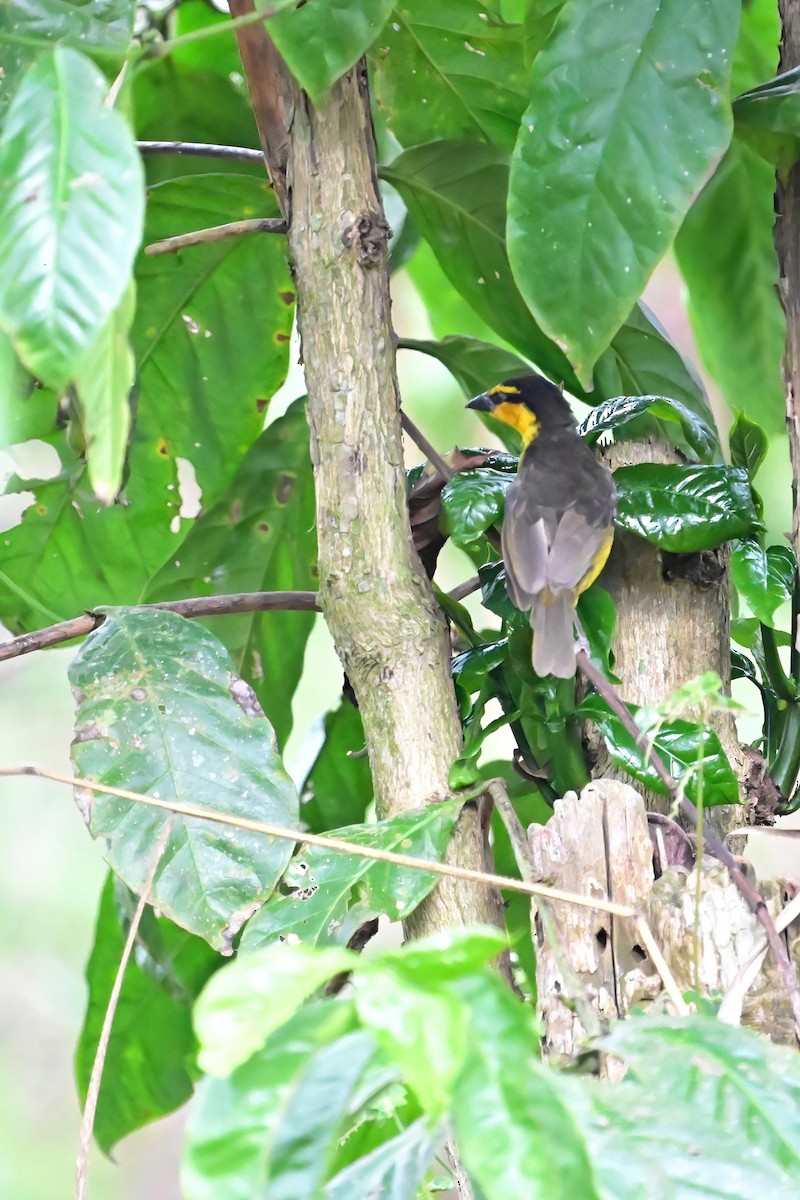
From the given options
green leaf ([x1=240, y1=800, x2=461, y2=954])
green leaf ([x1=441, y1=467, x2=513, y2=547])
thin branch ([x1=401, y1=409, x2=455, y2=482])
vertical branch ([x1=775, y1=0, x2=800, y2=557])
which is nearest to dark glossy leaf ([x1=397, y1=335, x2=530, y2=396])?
thin branch ([x1=401, y1=409, x2=455, y2=482])

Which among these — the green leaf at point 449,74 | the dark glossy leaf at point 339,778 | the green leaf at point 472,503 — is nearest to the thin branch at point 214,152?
the green leaf at point 449,74

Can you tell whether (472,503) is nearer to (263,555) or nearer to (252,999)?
(263,555)

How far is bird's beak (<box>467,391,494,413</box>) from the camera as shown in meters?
1.88

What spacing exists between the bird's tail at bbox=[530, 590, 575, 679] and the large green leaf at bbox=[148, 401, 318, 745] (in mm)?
526

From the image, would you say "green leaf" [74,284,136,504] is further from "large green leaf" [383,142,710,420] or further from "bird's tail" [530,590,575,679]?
"large green leaf" [383,142,710,420]

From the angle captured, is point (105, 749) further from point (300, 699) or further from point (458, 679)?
point (300, 699)

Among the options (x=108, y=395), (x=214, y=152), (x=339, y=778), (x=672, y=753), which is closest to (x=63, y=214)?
(x=108, y=395)

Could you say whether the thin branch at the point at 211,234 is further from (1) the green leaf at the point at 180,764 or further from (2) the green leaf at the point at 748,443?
(2) the green leaf at the point at 748,443

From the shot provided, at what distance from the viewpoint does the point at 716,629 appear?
1491 millimetres

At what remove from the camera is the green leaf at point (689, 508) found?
1.37 meters

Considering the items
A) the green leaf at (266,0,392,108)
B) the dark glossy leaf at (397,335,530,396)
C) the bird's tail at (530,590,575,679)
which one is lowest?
the bird's tail at (530,590,575,679)

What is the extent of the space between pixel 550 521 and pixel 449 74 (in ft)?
2.18

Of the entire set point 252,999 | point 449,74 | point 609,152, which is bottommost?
point 252,999

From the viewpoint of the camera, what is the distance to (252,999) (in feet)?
1.58
